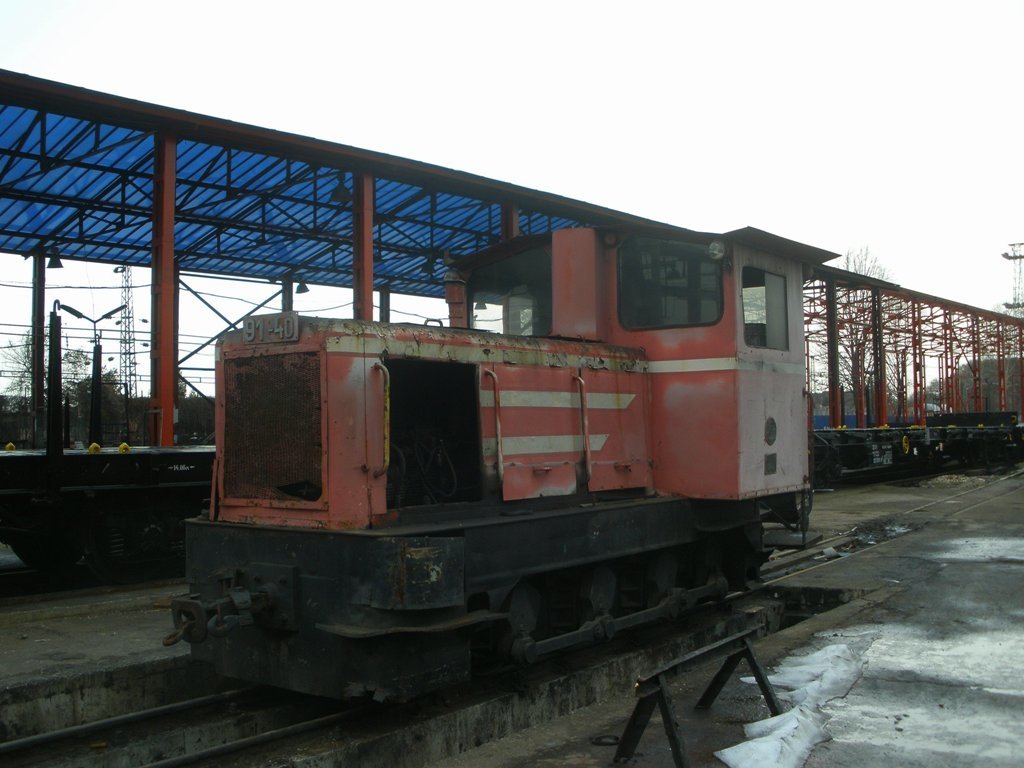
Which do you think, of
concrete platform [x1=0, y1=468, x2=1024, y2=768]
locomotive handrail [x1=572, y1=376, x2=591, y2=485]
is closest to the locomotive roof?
locomotive handrail [x1=572, y1=376, x2=591, y2=485]

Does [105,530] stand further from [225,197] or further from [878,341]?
[878,341]

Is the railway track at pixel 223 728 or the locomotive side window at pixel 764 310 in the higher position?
the locomotive side window at pixel 764 310

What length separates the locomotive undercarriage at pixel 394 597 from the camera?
186 inches

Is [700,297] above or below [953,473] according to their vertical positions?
above

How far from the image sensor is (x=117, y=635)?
701 cm

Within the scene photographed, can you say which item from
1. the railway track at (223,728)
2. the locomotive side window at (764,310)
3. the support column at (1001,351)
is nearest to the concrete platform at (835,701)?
the railway track at (223,728)

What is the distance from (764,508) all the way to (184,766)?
17.5ft

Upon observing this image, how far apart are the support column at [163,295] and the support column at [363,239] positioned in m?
3.00

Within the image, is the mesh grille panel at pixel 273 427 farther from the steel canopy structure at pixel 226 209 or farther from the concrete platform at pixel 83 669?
the steel canopy structure at pixel 226 209

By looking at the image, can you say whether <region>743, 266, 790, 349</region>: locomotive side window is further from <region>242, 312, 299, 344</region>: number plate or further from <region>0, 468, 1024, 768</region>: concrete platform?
<region>242, 312, 299, 344</region>: number plate

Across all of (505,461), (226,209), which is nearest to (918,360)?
(226,209)

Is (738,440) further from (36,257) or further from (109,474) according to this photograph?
(36,257)

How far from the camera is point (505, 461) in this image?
5781 millimetres

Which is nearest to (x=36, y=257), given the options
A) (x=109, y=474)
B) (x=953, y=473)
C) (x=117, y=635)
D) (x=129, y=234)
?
(x=129, y=234)
